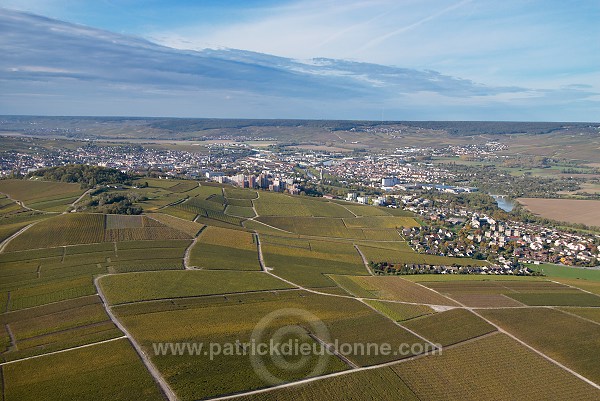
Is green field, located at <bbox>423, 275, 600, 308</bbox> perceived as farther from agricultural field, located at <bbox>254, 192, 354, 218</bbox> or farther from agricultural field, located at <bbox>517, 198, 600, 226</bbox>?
agricultural field, located at <bbox>517, 198, 600, 226</bbox>

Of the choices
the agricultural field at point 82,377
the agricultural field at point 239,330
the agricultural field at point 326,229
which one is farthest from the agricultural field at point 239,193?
the agricultural field at point 82,377

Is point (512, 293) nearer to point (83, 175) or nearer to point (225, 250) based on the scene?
point (225, 250)

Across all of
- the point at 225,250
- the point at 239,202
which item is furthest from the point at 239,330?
the point at 239,202

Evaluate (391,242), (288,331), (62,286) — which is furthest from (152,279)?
(391,242)

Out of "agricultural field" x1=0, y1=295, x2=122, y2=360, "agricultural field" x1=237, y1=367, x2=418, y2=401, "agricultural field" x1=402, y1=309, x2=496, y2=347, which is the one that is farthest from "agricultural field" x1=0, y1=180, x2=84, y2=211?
"agricultural field" x1=237, y1=367, x2=418, y2=401

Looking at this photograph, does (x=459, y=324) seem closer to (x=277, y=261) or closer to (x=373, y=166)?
(x=277, y=261)

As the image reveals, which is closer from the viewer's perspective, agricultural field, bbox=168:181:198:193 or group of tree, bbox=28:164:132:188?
group of tree, bbox=28:164:132:188
